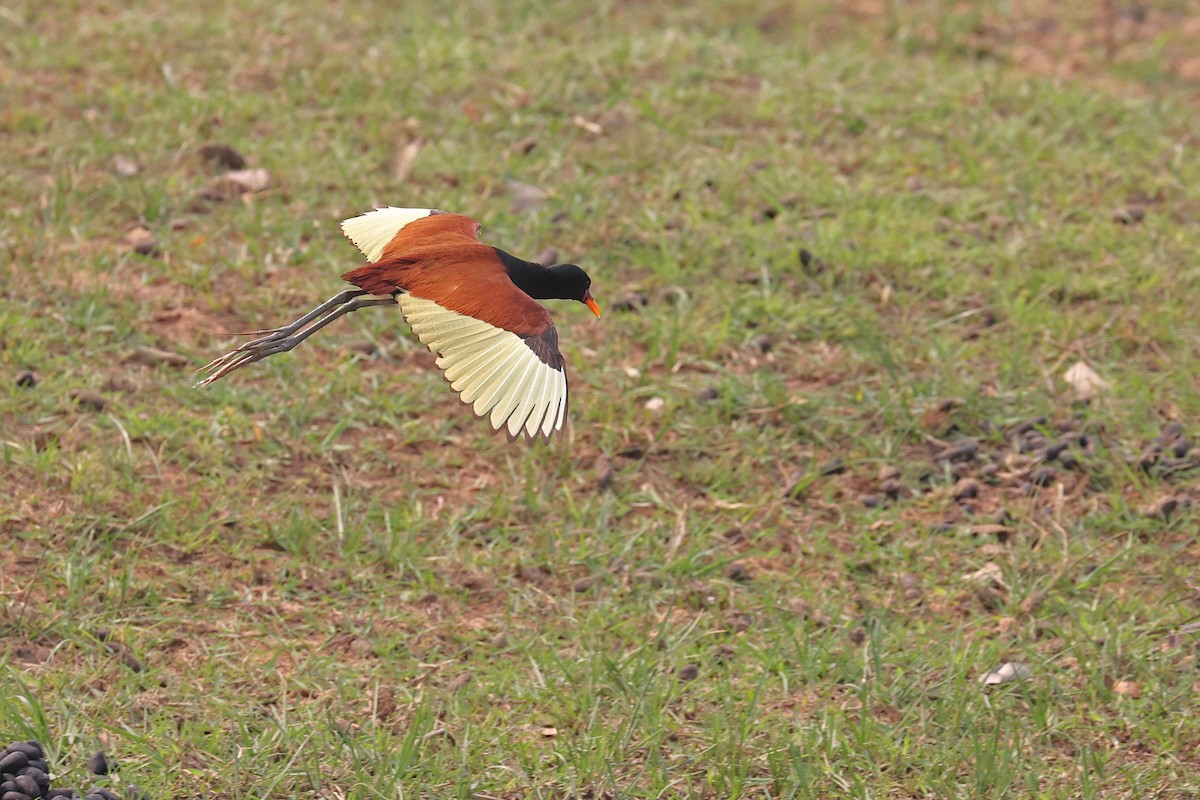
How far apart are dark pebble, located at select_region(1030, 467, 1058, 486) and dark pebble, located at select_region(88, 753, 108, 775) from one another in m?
2.71

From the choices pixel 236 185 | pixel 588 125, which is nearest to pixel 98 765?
pixel 236 185

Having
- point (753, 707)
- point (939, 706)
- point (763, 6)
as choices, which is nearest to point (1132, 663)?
point (939, 706)

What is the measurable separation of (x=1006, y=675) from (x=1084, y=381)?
144cm

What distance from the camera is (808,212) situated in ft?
19.0

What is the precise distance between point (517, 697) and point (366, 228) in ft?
3.78

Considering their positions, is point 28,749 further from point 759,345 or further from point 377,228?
point 759,345

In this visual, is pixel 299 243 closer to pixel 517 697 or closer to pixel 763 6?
pixel 517 697

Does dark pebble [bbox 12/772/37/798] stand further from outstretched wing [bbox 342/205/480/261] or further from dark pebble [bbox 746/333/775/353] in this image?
dark pebble [bbox 746/333/775/353]

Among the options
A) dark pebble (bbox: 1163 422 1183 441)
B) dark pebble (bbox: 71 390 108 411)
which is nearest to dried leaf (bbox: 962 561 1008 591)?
dark pebble (bbox: 1163 422 1183 441)

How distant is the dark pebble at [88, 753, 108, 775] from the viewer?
3.25 metres

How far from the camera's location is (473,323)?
321 cm

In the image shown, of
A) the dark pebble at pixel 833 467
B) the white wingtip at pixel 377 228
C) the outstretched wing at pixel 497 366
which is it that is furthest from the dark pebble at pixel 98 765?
the dark pebble at pixel 833 467

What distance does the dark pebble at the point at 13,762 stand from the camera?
10.3ft

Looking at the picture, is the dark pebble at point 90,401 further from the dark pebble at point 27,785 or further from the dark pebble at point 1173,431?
the dark pebble at point 1173,431
